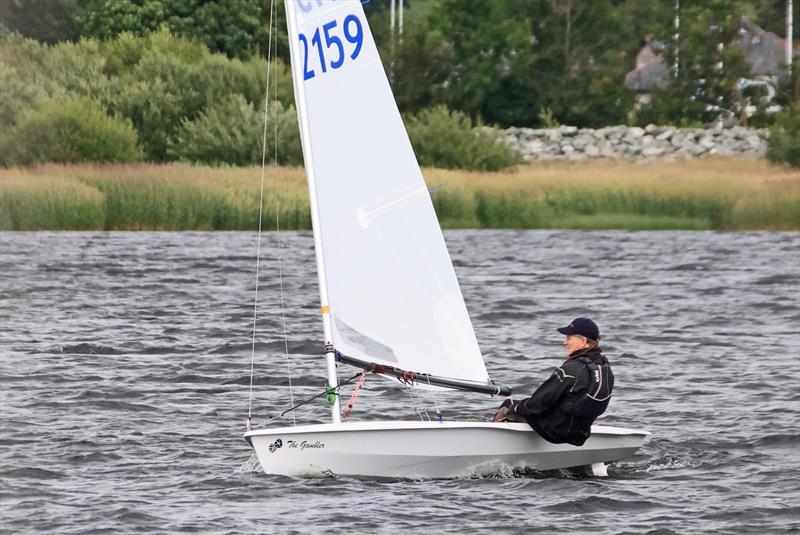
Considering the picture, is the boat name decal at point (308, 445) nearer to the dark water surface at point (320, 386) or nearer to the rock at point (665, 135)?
the dark water surface at point (320, 386)

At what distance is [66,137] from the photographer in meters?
43.4

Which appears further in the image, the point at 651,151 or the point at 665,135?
the point at 665,135

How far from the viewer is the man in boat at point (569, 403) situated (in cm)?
1224

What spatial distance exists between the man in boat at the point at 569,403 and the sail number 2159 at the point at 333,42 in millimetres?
2914

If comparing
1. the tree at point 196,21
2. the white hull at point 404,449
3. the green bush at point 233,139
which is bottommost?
the white hull at point 404,449

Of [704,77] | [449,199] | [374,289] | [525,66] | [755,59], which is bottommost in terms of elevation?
[449,199]

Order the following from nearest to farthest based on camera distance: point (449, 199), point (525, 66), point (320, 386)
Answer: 1. point (320, 386)
2. point (449, 199)
3. point (525, 66)

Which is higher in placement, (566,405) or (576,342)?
(576,342)

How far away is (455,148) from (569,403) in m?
35.7

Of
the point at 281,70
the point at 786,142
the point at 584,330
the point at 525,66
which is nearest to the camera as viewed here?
the point at 584,330

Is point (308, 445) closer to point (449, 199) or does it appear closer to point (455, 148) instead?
point (449, 199)

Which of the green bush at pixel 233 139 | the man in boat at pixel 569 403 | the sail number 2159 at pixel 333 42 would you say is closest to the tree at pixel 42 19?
the green bush at pixel 233 139

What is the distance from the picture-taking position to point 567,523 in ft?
38.0

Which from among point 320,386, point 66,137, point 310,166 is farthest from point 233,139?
point 310,166
